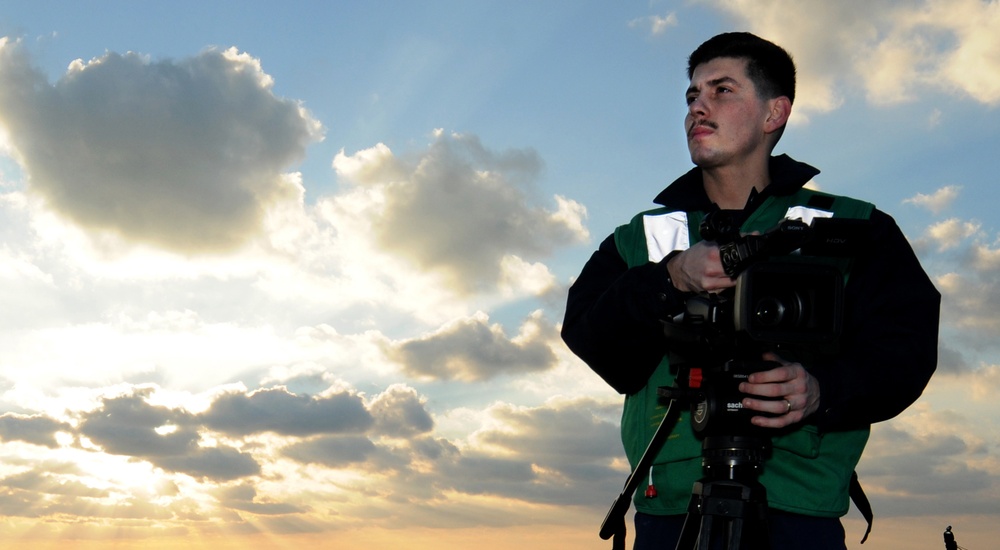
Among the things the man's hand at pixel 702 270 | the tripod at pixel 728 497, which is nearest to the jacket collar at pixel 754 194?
the man's hand at pixel 702 270

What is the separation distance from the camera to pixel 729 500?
3055 millimetres

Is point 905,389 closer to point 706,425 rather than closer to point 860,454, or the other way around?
point 860,454

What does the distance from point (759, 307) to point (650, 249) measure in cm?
114

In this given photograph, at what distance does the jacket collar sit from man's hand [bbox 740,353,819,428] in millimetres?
1073

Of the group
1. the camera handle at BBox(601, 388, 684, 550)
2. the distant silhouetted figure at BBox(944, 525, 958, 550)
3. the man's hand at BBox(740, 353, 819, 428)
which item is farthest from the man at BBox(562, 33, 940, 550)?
the distant silhouetted figure at BBox(944, 525, 958, 550)

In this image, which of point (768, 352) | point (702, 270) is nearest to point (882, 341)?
point (768, 352)

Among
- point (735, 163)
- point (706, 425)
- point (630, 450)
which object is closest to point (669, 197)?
point (735, 163)

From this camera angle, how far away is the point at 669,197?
14.4ft

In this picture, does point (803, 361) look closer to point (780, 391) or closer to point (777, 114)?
point (780, 391)

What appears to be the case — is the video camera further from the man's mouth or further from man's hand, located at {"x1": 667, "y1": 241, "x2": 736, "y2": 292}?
the man's mouth

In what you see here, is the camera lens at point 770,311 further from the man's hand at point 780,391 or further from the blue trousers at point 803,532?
the blue trousers at point 803,532

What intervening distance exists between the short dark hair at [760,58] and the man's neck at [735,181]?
1.37 ft

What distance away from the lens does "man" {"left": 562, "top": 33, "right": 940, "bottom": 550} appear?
3.46m

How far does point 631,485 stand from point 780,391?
0.80 metres
